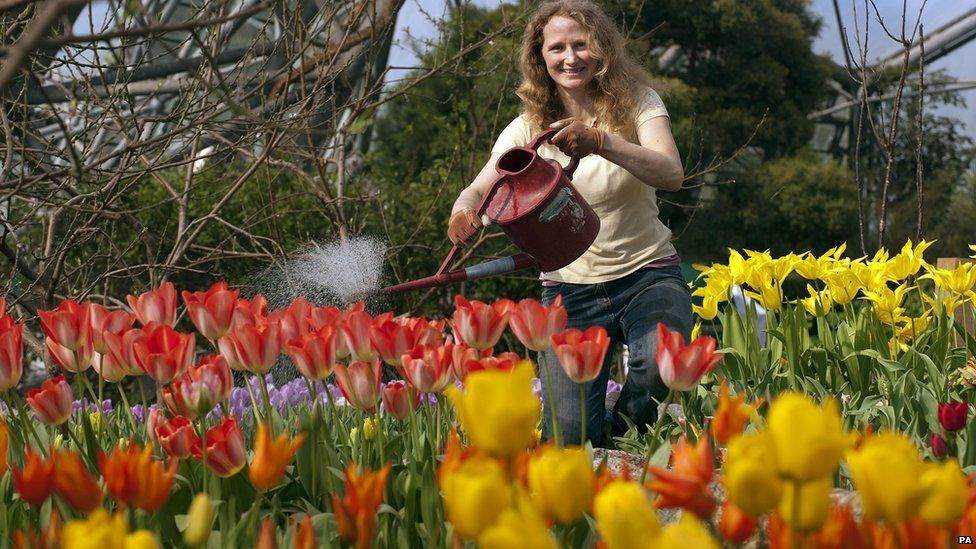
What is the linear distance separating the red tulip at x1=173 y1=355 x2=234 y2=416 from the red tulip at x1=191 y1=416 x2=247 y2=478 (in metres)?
0.15

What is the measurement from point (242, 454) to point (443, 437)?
0.76m

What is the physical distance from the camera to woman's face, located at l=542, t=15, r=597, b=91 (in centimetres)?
328

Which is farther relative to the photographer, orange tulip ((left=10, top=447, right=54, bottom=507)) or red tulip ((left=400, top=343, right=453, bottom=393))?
red tulip ((left=400, top=343, right=453, bottom=393))

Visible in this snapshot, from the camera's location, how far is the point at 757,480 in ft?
2.95

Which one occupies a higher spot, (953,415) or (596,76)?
(596,76)

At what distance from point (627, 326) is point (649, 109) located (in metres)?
0.58

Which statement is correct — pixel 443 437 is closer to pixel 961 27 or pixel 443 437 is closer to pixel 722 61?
pixel 722 61

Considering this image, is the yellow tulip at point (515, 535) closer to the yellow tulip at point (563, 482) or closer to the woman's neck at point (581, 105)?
the yellow tulip at point (563, 482)

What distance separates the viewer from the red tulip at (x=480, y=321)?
190 centimetres

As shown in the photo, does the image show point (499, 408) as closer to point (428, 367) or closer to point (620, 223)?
point (428, 367)

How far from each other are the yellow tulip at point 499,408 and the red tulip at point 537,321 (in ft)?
2.77

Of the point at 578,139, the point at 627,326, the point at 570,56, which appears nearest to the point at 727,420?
the point at 578,139

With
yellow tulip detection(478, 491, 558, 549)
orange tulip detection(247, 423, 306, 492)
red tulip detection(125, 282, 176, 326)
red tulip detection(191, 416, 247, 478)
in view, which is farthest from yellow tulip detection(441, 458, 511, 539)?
red tulip detection(125, 282, 176, 326)

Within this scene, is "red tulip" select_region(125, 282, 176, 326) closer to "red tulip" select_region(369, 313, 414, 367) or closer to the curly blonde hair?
"red tulip" select_region(369, 313, 414, 367)
